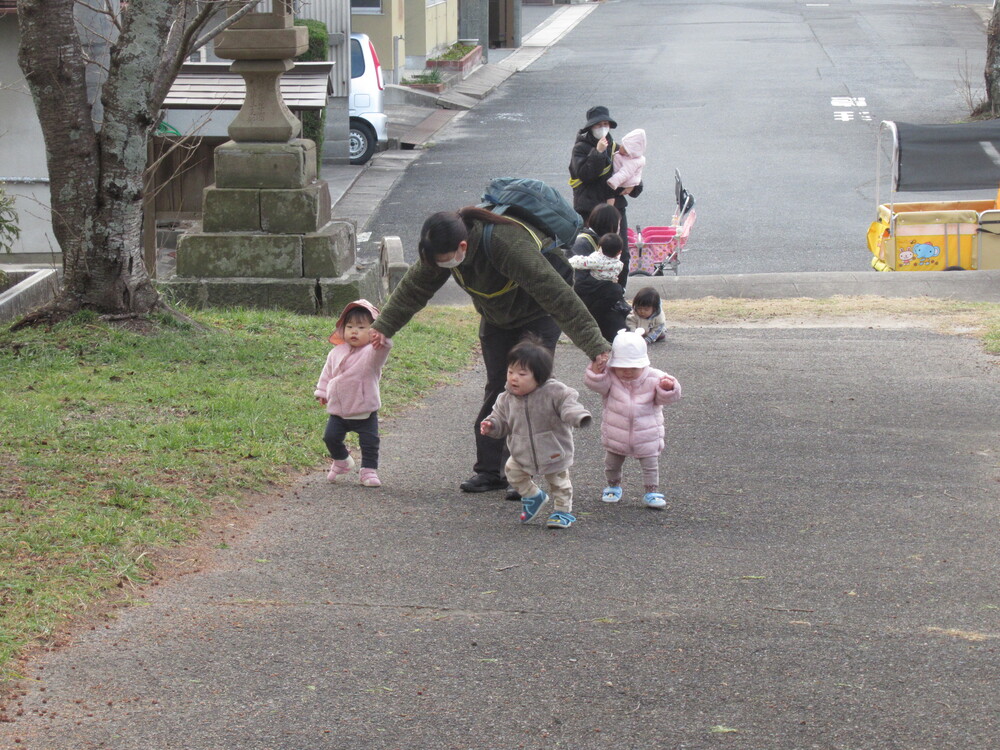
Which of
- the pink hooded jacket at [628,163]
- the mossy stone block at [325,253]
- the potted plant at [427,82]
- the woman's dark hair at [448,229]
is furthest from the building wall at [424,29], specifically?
the woman's dark hair at [448,229]

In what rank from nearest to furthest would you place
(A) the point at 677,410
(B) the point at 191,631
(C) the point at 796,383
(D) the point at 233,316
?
(B) the point at 191,631 < (A) the point at 677,410 < (C) the point at 796,383 < (D) the point at 233,316

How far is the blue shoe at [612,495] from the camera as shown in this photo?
5.84m

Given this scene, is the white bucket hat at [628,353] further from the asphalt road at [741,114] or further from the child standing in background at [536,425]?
the asphalt road at [741,114]

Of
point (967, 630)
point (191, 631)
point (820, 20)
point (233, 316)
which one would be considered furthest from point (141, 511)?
point (820, 20)

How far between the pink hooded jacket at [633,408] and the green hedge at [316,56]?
44.7ft

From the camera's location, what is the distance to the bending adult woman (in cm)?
Result: 534

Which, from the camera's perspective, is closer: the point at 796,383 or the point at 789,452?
the point at 789,452

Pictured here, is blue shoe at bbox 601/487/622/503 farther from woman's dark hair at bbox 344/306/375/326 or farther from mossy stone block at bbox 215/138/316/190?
mossy stone block at bbox 215/138/316/190

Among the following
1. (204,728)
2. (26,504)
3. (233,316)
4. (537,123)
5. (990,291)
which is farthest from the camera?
(537,123)

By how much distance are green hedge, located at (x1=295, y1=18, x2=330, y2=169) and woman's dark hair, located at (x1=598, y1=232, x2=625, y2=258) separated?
10740 millimetres

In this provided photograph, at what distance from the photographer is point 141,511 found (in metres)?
5.29

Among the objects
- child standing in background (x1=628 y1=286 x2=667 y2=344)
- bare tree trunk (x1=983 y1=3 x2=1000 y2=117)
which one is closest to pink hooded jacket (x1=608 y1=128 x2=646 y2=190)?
child standing in background (x1=628 y1=286 x2=667 y2=344)

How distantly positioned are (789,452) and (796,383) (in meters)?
1.85

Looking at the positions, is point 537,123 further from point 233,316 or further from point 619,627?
point 619,627
